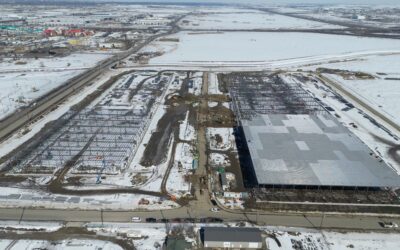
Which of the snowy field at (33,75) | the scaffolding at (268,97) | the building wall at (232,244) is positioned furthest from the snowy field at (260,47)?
the building wall at (232,244)

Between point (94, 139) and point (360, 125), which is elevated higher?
point (360, 125)

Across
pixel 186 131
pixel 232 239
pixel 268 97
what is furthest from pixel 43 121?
pixel 268 97

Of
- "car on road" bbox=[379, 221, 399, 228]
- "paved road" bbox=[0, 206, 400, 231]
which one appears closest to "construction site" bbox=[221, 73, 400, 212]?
"paved road" bbox=[0, 206, 400, 231]

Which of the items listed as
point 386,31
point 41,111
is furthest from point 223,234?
point 386,31

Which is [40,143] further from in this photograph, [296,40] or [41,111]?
[296,40]

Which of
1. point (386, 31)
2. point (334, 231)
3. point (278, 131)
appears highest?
point (386, 31)

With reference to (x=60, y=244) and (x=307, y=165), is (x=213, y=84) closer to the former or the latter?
(x=307, y=165)

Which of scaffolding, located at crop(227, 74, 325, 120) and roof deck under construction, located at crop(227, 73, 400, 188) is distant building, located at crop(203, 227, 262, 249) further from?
scaffolding, located at crop(227, 74, 325, 120)
